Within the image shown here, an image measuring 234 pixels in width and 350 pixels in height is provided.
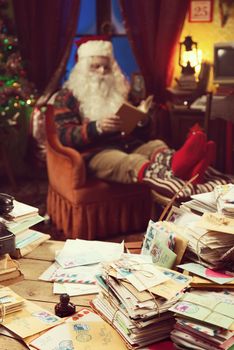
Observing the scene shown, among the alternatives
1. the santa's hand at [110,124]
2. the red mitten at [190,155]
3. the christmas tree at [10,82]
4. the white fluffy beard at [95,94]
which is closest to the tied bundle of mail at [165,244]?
the red mitten at [190,155]

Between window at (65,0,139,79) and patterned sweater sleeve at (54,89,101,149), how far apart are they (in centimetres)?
114

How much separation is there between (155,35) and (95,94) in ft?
3.21

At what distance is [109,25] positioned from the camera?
15.9 feet

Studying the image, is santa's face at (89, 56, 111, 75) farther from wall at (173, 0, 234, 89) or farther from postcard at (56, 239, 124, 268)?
postcard at (56, 239, 124, 268)

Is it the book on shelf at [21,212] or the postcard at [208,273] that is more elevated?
the book on shelf at [21,212]

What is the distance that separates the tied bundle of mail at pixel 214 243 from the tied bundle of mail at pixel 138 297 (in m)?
0.12

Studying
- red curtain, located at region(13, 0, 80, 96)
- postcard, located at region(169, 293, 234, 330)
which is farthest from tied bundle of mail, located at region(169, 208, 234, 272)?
red curtain, located at region(13, 0, 80, 96)

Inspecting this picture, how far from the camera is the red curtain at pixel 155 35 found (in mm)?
4512

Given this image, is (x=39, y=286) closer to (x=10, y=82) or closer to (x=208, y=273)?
(x=208, y=273)

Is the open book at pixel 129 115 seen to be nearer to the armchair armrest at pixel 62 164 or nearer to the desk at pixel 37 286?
the armchair armrest at pixel 62 164

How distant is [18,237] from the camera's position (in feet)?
7.06

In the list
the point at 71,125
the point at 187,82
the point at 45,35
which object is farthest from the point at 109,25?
the point at 71,125

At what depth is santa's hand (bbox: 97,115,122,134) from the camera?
12.0 feet

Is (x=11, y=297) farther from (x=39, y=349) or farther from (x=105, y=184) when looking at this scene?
(x=105, y=184)
